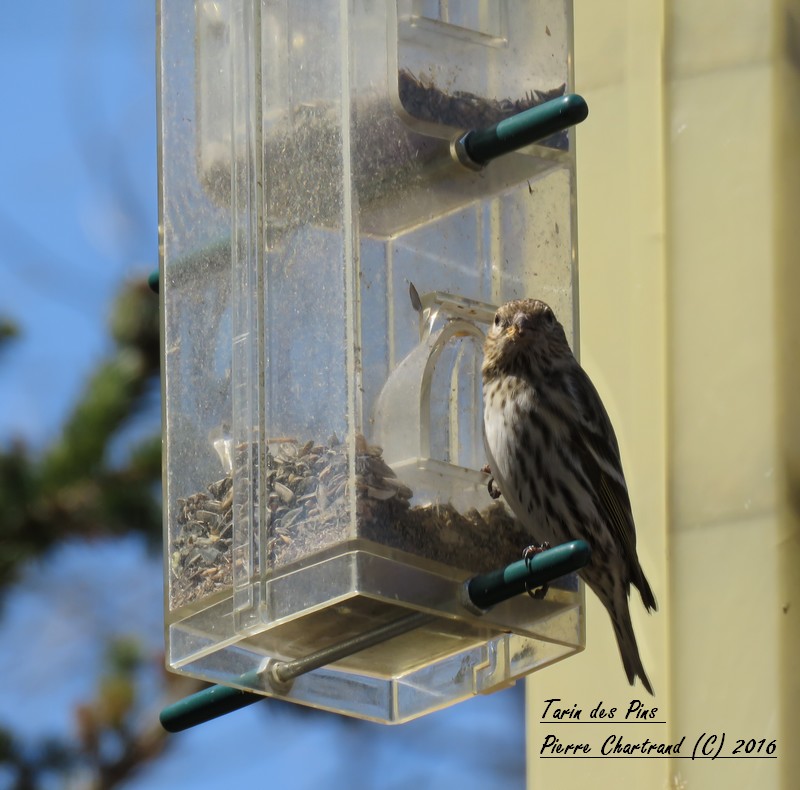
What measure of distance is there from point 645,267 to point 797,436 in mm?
893

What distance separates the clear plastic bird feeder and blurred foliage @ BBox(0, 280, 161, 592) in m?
1.41

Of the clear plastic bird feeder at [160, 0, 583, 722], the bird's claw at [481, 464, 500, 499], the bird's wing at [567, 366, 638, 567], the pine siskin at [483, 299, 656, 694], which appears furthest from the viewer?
the bird's wing at [567, 366, 638, 567]

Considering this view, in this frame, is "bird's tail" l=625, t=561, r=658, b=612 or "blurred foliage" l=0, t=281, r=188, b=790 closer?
"bird's tail" l=625, t=561, r=658, b=612

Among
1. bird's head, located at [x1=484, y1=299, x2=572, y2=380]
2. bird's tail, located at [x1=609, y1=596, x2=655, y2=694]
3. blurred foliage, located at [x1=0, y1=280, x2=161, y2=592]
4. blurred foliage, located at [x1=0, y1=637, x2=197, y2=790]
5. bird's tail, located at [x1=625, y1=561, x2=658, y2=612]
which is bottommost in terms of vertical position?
blurred foliage, located at [x1=0, y1=637, x2=197, y2=790]

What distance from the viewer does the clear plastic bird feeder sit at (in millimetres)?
4750

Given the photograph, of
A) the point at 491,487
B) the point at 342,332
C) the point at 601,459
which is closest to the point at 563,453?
the point at 601,459

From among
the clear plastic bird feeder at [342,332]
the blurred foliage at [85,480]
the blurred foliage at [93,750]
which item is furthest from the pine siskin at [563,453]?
the blurred foliage at [93,750]

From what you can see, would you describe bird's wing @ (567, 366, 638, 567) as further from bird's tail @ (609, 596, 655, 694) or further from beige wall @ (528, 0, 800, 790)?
beige wall @ (528, 0, 800, 790)

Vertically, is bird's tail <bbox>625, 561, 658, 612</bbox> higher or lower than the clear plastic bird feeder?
lower

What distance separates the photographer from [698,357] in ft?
20.4

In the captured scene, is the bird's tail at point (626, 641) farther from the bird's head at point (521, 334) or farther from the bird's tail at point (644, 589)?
the bird's head at point (521, 334)

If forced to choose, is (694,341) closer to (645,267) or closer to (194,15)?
(645,267)

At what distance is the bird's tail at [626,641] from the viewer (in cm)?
578

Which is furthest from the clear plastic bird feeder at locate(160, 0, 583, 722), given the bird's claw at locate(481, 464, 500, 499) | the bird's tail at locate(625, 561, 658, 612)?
the bird's tail at locate(625, 561, 658, 612)
